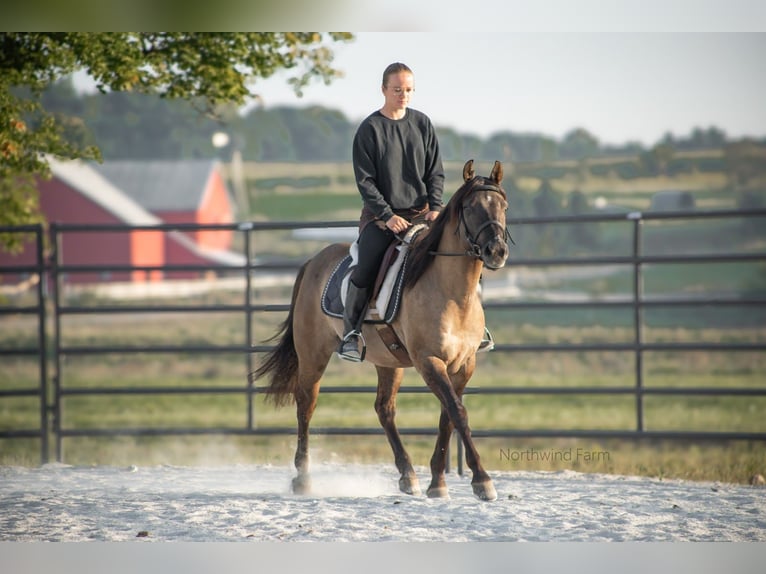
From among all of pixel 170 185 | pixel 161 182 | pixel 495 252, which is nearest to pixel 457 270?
pixel 495 252

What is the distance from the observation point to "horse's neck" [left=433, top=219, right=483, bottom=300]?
539 centimetres

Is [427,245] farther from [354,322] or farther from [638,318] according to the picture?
[638,318]

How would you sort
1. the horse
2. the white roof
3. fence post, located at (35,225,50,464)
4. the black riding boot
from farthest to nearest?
the white roof, fence post, located at (35,225,50,464), the black riding boot, the horse

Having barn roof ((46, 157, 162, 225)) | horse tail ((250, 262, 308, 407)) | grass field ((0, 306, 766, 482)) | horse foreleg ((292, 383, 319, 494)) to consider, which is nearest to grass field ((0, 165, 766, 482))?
grass field ((0, 306, 766, 482))

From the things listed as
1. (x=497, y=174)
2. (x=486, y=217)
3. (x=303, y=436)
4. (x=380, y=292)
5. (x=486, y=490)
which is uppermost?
(x=497, y=174)

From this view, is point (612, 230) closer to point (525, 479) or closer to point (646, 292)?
point (646, 292)

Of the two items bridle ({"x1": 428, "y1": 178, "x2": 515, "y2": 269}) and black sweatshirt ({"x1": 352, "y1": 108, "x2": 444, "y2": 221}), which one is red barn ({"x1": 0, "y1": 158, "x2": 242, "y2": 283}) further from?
bridle ({"x1": 428, "y1": 178, "x2": 515, "y2": 269})

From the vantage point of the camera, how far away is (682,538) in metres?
4.98

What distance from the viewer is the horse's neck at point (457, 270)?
5.39 meters

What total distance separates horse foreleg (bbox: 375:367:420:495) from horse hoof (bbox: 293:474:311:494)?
57cm

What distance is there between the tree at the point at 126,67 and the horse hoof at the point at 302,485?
3.59 m

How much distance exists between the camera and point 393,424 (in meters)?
6.22

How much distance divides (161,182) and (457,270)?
41.9 meters
